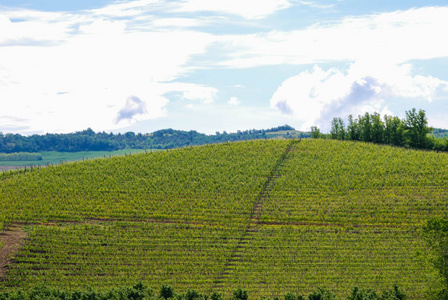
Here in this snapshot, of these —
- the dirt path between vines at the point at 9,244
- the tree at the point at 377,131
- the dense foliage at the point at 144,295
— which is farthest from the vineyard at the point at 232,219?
the tree at the point at 377,131

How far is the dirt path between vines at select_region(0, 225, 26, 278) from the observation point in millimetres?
52344

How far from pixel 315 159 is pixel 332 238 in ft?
100

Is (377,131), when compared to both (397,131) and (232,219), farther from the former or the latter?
(232,219)

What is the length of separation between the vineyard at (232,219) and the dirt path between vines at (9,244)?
1.68 feet

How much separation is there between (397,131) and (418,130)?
4953mm

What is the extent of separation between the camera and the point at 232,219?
6444 centimetres

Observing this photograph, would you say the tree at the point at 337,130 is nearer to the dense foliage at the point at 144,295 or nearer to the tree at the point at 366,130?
the tree at the point at 366,130

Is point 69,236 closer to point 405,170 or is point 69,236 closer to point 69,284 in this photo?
point 69,284

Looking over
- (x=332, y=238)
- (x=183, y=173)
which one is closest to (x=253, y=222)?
(x=332, y=238)

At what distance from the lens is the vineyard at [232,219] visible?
50594mm

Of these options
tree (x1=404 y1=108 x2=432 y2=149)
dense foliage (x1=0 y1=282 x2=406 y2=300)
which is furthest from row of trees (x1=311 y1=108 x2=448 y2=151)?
dense foliage (x1=0 y1=282 x2=406 y2=300)

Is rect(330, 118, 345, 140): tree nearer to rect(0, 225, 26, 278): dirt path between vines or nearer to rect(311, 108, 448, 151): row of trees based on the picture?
rect(311, 108, 448, 151): row of trees

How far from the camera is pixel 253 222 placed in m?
63.8

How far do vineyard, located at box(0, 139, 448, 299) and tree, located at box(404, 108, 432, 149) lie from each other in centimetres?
2019
